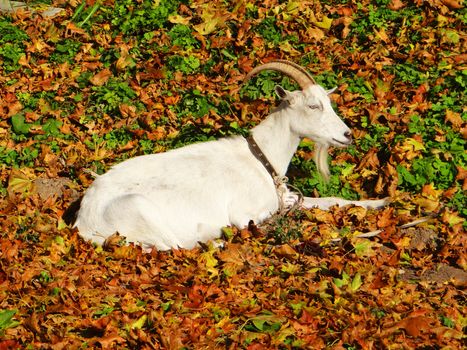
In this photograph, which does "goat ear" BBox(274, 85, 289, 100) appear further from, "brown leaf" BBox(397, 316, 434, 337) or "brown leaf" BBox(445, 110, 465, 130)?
"brown leaf" BBox(397, 316, 434, 337)

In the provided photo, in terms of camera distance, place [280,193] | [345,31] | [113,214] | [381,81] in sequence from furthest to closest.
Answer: [345,31] < [381,81] < [280,193] < [113,214]

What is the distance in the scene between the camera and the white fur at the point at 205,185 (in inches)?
231

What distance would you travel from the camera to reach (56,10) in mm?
9148

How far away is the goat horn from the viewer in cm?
651

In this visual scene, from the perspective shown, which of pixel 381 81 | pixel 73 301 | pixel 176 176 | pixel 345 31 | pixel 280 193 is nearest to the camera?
pixel 73 301

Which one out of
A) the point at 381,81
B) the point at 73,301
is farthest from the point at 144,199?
the point at 381,81

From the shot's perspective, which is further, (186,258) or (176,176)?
(176,176)

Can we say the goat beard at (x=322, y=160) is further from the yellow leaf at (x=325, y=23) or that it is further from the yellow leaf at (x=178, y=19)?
the yellow leaf at (x=178, y=19)

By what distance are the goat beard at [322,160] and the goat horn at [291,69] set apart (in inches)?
20.7

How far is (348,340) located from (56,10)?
242 inches

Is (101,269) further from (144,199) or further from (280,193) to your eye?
(280,193)

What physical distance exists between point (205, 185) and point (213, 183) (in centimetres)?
8

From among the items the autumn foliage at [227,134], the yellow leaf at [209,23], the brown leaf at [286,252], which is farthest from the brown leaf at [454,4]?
the brown leaf at [286,252]

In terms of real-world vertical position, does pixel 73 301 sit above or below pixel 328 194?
above
